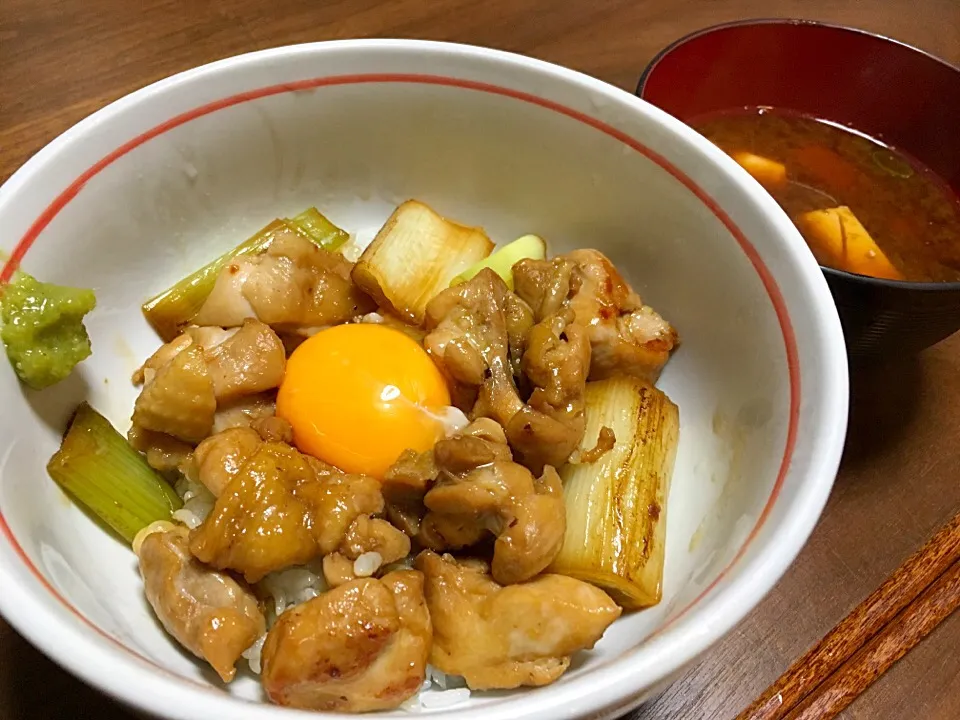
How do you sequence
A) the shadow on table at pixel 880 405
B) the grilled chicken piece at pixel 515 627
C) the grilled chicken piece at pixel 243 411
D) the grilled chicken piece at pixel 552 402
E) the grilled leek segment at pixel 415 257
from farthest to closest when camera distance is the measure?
the shadow on table at pixel 880 405, the grilled leek segment at pixel 415 257, the grilled chicken piece at pixel 243 411, the grilled chicken piece at pixel 552 402, the grilled chicken piece at pixel 515 627

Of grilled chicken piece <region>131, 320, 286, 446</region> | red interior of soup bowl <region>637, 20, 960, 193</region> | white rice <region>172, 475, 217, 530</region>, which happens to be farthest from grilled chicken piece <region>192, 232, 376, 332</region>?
red interior of soup bowl <region>637, 20, 960, 193</region>

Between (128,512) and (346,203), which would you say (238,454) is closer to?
(128,512)

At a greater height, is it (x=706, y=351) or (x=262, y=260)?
(x=262, y=260)

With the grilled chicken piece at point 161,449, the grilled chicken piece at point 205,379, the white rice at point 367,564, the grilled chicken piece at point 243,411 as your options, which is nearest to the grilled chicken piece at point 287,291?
the grilled chicken piece at point 205,379

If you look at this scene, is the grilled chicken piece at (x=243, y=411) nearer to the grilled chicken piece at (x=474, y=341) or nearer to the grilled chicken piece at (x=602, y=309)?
the grilled chicken piece at (x=474, y=341)

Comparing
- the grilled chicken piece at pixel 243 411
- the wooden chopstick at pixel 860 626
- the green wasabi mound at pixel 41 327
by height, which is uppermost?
the green wasabi mound at pixel 41 327

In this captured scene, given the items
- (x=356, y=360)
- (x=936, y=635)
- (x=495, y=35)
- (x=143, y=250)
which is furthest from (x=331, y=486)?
(x=495, y=35)

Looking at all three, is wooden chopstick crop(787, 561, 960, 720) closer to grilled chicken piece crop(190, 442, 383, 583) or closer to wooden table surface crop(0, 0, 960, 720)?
wooden table surface crop(0, 0, 960, 720)
